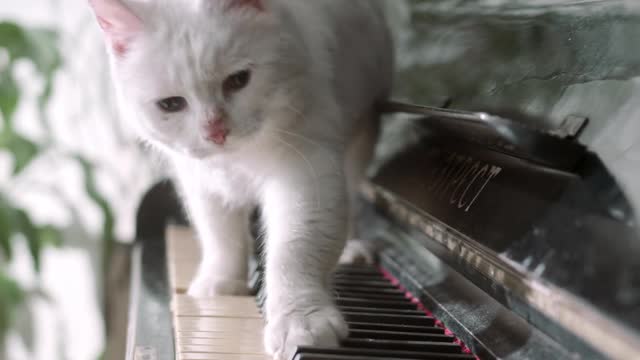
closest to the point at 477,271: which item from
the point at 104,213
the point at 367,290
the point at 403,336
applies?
the point at 403,336

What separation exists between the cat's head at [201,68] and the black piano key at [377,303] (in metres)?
0.27

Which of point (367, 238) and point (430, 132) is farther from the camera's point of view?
point (367, 238)

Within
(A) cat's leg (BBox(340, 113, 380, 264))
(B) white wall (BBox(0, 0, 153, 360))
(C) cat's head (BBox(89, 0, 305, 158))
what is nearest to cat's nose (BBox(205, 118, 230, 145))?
(C) cat's head (BBox(89, 0, 305, 158))

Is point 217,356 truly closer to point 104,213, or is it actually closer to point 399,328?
point 399,328

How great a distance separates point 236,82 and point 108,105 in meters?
1.61

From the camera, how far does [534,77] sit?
1.04m

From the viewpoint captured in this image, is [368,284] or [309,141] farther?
[368,284]

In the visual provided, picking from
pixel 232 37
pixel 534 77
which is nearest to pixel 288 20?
pixel 232 37

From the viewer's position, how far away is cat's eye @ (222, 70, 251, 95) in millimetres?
1154

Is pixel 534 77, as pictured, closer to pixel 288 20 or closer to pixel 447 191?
pixel 447 191

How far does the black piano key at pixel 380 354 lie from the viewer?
923mm

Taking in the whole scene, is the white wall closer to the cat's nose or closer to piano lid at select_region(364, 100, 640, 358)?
the cat's nose

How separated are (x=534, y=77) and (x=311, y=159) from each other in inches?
13.6

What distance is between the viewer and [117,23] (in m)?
1.22
